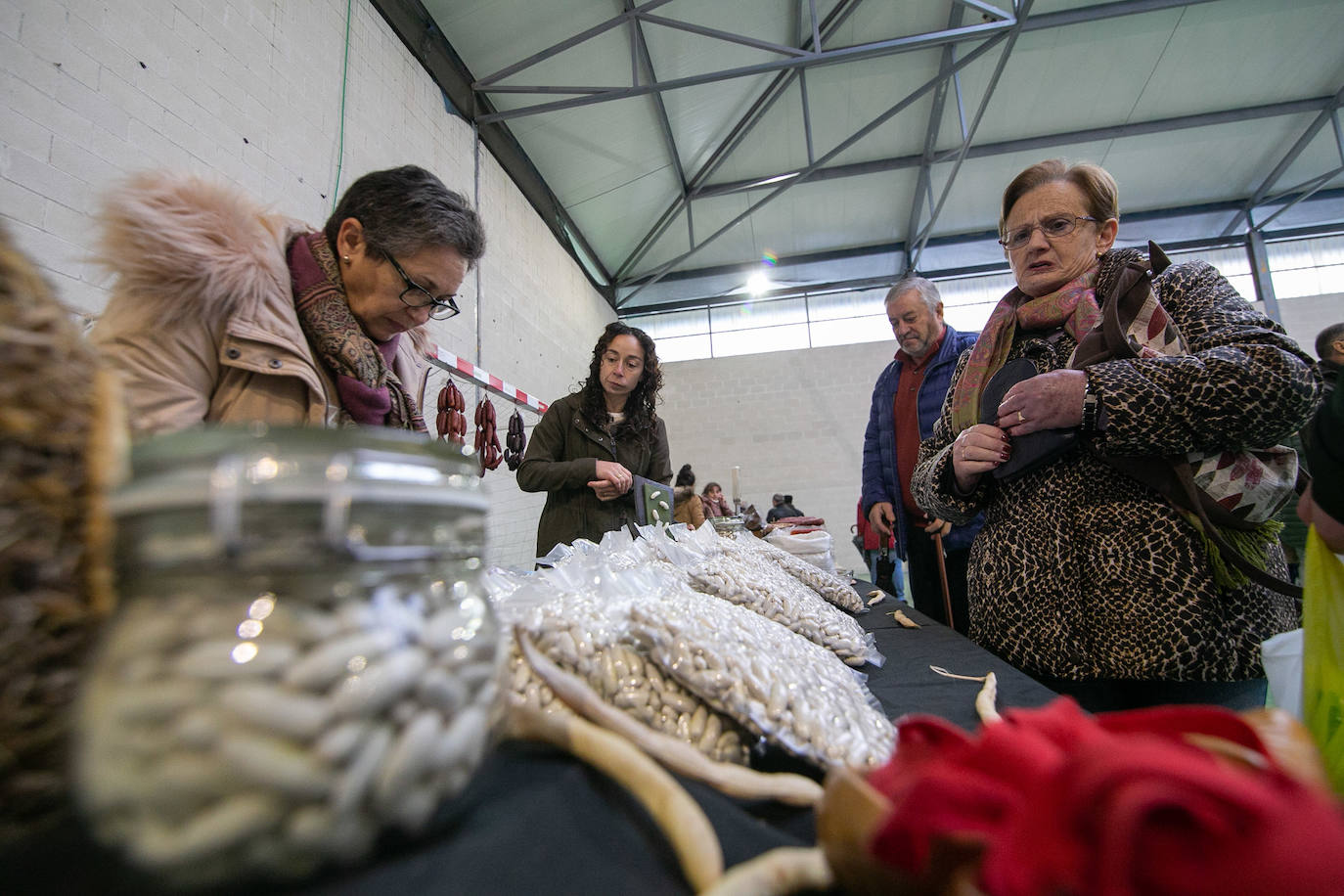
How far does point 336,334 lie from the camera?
A: 3.79 ft

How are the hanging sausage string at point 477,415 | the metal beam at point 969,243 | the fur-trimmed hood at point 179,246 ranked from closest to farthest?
the fur-trimmed hood at point 179,246 < the hanging sausage string at point 477,415 < the metal beam at point 969,243

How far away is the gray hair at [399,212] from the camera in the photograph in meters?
1.24

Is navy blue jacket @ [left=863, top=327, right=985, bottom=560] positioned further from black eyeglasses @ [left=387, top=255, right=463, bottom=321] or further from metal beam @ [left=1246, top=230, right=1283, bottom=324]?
metal beam @ [left=1246, top=230, right=1283, bottom=324]

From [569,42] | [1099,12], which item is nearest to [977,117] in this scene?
[1099,12]

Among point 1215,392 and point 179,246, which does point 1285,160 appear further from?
point 179,246

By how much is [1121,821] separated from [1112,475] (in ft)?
3.28

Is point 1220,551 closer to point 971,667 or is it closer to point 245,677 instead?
point 971,667

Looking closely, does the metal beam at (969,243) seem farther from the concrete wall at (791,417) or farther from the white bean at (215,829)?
the white bean at (215,829)

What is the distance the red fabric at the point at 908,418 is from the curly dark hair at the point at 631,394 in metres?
1.05

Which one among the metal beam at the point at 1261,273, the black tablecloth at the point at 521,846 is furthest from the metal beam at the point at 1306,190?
the black tablecloth at the point at 521,846

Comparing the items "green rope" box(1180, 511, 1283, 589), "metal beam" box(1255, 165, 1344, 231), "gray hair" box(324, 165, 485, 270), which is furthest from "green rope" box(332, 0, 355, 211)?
"metal beam" box(1255, 165, 1344, 231)

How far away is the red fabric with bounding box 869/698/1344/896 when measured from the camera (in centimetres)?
20

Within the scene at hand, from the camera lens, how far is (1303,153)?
7219 millimetres

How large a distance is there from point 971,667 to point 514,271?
502cm
